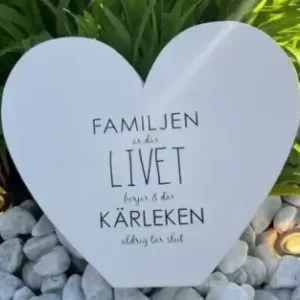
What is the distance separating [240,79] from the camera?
626 mm

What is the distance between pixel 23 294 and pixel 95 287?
2.7 inches

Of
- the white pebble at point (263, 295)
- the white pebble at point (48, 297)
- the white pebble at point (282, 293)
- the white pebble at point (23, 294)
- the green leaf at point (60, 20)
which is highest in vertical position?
the green leaf at point (60, 20)

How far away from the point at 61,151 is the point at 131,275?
0.12m

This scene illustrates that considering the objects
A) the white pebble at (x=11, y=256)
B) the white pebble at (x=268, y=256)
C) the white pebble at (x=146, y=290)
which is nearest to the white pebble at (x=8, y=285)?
the white pebble at (x=11, y=256)

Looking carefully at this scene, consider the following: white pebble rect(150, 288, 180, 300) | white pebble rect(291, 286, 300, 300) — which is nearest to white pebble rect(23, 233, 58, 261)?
white pebble rect(150, 288, 180, 300)

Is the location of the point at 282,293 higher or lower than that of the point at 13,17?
lower

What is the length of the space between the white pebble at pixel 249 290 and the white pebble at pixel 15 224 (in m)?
0.20

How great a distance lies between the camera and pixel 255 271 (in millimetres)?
676

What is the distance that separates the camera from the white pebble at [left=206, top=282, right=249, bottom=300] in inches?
25.1

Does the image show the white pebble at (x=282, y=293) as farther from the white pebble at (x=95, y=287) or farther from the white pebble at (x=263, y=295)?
the white pebble at (x=95, y=287)

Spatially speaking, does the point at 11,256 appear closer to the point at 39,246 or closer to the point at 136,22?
the point at 39,246

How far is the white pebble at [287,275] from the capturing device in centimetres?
66

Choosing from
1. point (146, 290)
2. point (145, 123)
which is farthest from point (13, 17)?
point (146, 290)

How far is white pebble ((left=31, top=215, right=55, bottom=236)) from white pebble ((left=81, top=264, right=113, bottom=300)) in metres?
0.06
